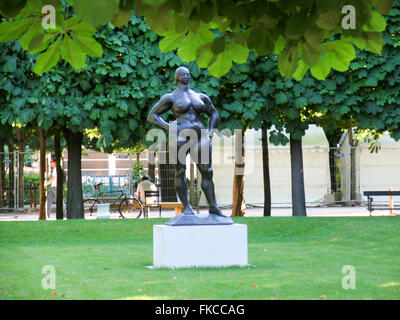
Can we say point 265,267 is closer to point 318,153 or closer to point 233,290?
point 233,290

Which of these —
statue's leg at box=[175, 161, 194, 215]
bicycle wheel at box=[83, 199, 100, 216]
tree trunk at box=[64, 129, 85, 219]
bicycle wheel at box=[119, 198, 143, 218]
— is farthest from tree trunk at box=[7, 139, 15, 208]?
statue's leg at box=[175, 161, 194, 215]

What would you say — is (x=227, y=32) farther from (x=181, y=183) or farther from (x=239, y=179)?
(x=239, y=179)

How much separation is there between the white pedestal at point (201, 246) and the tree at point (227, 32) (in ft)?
21.3

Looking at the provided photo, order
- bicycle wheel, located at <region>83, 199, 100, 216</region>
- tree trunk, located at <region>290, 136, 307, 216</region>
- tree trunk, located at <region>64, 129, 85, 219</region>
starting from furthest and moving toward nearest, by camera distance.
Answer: bicycle wheel, located at <region>83, 199, 100, 216</region> < tree trunk, located at <region>290, 136, 307, 216</region> < tree trunk, located at <region>64, 129, 85, 219</region>

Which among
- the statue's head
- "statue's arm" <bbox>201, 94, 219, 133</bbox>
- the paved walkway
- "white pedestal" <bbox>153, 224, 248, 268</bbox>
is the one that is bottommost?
the paved walkway

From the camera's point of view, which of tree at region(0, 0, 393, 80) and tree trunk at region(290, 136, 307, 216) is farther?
tree trunk at region(290, 136, 307, 216)

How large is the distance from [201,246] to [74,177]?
355 inches

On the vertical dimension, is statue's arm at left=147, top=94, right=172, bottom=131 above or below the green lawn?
above

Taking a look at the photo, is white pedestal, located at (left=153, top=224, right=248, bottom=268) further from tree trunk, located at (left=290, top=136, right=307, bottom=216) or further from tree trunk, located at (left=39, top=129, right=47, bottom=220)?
tree trunk, located at (left=39, top=129, right=47, bottom=220)

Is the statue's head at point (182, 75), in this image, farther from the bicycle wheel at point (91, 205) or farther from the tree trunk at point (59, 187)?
the bicycle wheel at point (91, 205)

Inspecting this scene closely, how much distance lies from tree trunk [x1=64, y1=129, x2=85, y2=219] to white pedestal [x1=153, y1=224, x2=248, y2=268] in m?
8.58

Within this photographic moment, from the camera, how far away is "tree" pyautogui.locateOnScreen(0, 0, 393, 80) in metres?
2.82

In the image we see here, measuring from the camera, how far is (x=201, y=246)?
33.2ft

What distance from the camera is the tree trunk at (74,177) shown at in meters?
18.4
